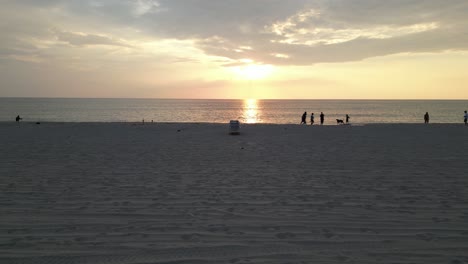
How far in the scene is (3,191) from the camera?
20.6 feet

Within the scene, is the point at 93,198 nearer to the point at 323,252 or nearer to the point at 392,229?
the point at 323,252

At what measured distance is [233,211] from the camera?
509cm

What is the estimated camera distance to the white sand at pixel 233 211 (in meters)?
3.68

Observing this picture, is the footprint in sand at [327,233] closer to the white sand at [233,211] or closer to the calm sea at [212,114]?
the white sand at [233,211]

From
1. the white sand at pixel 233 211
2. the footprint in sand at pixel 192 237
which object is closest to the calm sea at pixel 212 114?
the white sand at pixel 233 211

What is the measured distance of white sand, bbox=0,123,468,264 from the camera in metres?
3.68

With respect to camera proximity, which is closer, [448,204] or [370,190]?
[448,204]

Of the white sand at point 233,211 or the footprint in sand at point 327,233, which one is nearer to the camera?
the white sand at point 233,211

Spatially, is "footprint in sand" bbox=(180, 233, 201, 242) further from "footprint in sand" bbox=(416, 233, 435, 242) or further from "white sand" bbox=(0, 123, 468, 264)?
"footprint in sand" bbox=(416, 233, 435, 242)

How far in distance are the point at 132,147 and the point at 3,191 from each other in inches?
282

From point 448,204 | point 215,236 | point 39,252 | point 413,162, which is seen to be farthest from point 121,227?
point 413,162

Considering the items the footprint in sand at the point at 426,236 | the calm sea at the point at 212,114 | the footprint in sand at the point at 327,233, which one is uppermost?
the calm sea at the point at 212,114

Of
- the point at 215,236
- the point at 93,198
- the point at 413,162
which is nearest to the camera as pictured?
the point at 215,236

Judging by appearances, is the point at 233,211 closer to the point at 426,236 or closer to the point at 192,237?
the point at 192,237
